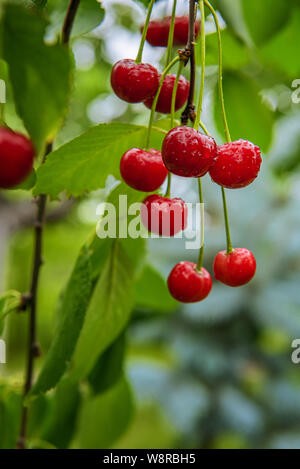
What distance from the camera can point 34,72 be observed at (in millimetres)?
258

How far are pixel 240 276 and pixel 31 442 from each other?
0.39m

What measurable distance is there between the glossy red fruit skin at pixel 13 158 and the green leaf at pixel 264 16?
381 mm

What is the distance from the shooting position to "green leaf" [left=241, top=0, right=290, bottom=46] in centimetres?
52

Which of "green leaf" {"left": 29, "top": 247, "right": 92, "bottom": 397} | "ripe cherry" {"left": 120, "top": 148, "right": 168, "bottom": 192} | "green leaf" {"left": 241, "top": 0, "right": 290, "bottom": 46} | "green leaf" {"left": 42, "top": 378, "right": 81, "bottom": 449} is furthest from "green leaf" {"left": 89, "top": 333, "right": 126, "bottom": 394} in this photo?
"green leaf" {"left": 241, "top": 0, "right": 290, "bottom": 46}

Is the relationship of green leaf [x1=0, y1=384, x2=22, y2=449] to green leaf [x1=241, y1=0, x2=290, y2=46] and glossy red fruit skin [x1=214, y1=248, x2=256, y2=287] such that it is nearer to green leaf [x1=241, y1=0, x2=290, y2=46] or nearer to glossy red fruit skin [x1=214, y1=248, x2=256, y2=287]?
glossy red fruit skin [x1=214, y1=248, x2=256, y2=287]

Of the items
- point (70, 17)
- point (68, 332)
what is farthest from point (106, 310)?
point (70, 17)

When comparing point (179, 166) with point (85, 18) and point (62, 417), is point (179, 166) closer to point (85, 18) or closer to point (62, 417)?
point (85, 18)

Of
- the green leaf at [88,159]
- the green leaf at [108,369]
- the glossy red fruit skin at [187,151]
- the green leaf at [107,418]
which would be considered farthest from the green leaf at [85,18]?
the green leaf at [107,418]

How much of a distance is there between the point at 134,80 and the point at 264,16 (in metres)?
0.20

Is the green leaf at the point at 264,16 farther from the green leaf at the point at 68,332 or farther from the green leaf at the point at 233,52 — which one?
the green leaf at the point at 68,332

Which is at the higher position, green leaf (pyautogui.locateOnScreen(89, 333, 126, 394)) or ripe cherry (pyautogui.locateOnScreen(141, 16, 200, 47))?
ripe cherry (pyautogui.locateOnScreen(141, 16, 200, 47))

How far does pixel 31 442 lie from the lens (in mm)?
652
